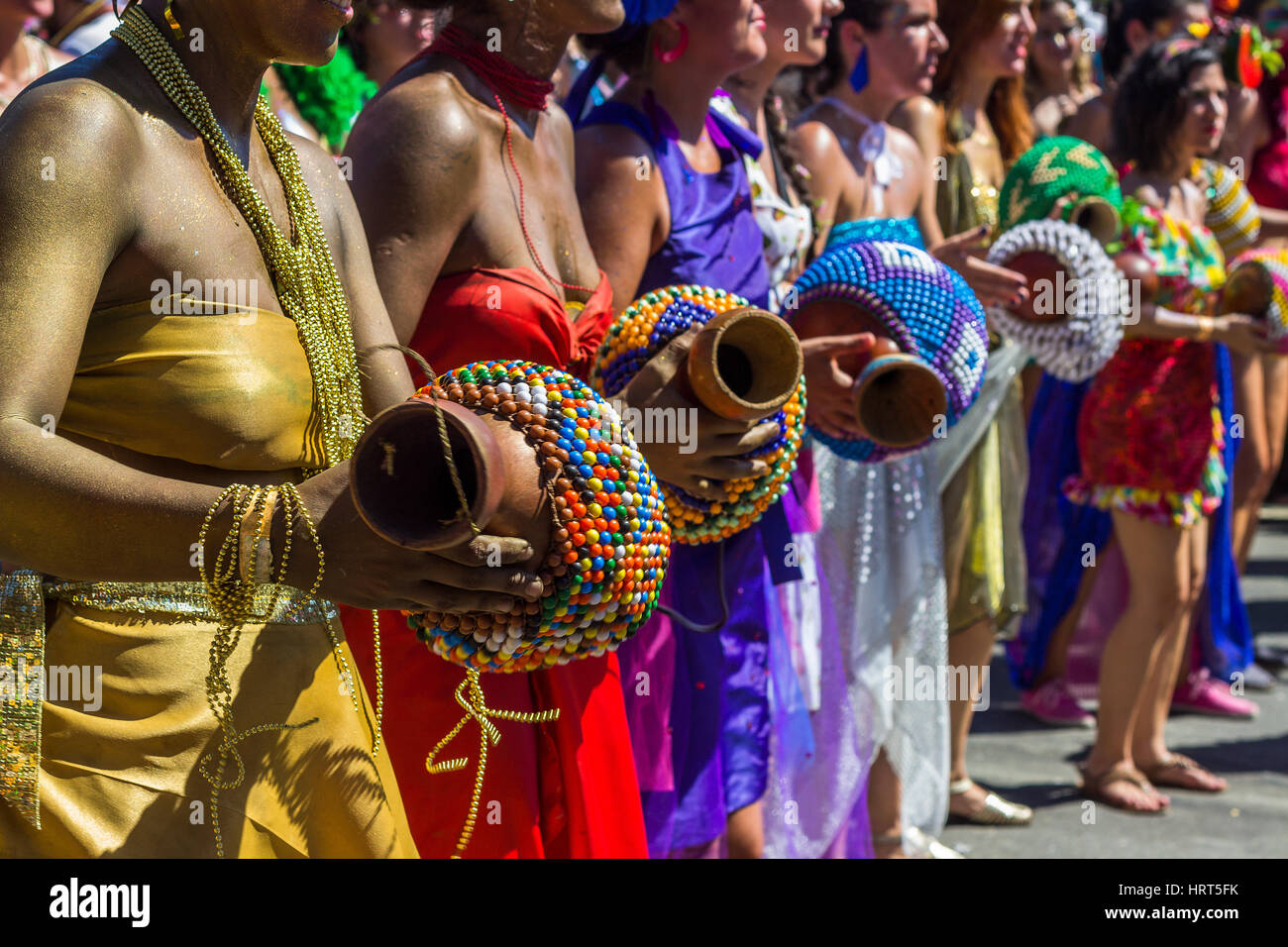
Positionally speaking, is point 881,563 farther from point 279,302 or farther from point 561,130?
point 279,302

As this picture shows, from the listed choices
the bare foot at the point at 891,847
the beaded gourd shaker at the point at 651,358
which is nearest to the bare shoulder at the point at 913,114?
the bare foot at the point at 891,847

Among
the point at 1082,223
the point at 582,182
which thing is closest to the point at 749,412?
the point at 582,182

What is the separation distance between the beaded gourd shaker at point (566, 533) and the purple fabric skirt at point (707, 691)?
1.19 m

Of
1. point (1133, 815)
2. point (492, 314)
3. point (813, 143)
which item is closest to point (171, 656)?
point (492, 314)

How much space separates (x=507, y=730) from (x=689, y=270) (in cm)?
115

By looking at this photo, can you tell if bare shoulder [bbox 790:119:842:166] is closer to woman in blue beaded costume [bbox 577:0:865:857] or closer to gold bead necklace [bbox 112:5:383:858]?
woman in blue beaded costume [bbox 577:0:865:857]

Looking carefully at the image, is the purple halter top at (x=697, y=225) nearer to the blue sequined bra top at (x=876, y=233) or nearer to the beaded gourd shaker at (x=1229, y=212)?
the blue sequined bra top at (x=876, y=233)

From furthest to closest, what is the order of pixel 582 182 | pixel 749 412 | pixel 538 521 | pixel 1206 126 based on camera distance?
1. pixel 1206 126
2. pixel 582 182
3. pixel 749 412
4. pixel 538 521

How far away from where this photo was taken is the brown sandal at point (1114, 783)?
4.76m

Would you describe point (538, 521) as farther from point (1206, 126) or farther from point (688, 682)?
point (1206, 126)

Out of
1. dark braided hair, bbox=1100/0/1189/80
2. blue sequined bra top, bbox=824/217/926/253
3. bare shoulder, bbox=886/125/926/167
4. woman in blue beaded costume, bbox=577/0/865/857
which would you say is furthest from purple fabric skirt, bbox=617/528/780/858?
dark braided hair, bbox=1100/0/1189/80

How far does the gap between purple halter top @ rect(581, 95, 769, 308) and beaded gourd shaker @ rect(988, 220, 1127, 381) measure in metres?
0.97

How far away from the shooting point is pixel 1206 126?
4.91 meters
